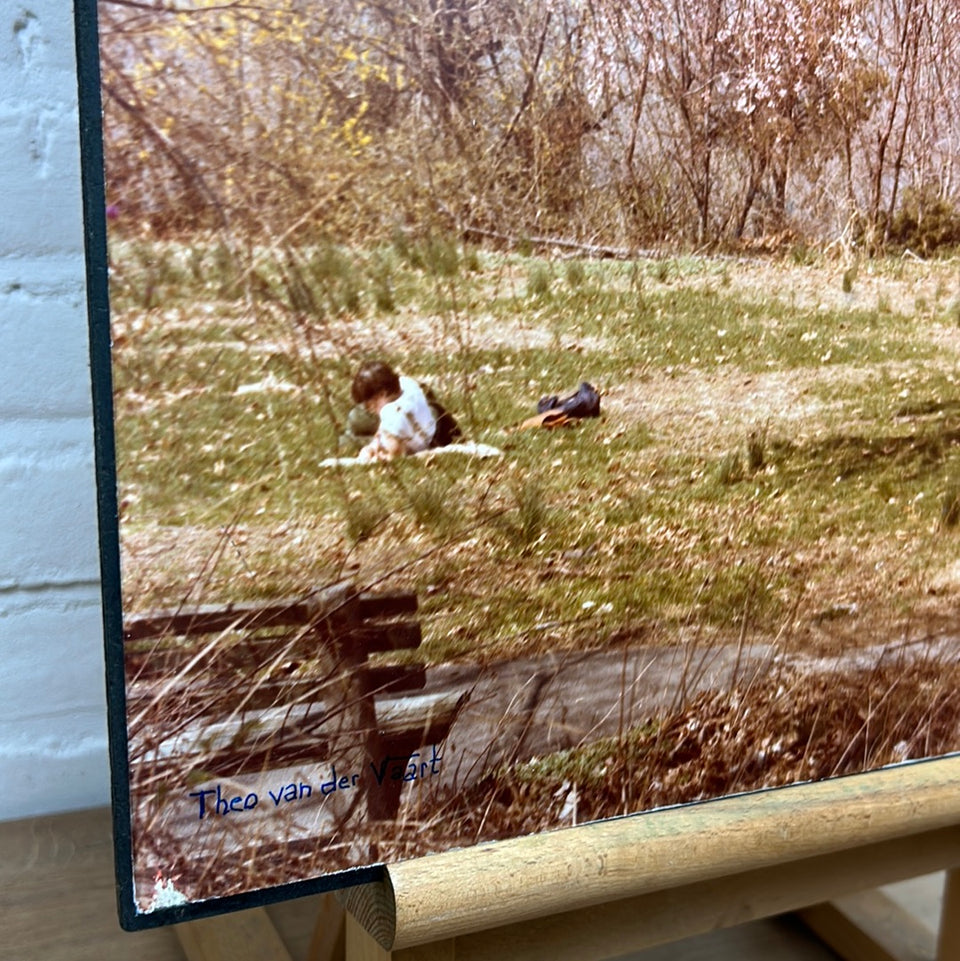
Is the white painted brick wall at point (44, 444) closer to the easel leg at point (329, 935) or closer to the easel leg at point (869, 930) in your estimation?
the easel leg at point (329, 935)

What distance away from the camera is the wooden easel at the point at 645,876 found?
2.02ft

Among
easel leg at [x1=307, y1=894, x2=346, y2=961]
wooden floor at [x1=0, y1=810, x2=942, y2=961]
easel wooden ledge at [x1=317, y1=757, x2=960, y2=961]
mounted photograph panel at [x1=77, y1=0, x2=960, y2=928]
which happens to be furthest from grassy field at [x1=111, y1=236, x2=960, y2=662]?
wooden floor at [x1=0, y1=810, x2=942, y2=961]

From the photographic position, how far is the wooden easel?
62cm

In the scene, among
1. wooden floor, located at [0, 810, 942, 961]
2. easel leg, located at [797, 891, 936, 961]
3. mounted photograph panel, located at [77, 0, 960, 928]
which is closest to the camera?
mounted photograph panel, located at [77, 0, 960, 928]

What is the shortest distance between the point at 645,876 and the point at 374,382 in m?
0.33

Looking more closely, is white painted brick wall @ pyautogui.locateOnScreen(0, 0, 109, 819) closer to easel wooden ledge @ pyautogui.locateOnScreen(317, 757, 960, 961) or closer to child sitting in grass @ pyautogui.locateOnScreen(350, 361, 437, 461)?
easel wooden ledge @ pyautogui.locateOnScreen(317, 757, 960, 961)

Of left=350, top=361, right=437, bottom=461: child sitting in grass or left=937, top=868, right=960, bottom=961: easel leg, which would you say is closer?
left=350, top=361, right=437, bottom=461: child sitting in grass

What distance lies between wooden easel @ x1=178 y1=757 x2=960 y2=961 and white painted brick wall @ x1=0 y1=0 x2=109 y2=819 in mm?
216

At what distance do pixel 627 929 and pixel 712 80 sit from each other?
20.7 inches

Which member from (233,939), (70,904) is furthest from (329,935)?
(70,904)

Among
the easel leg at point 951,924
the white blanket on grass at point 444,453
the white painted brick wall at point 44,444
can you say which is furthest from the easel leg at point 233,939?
the easel leg at point 951,924

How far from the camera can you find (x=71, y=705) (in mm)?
981

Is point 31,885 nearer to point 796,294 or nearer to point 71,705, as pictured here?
point 71,705

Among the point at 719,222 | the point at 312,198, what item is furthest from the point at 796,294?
→ the point at 312,198
